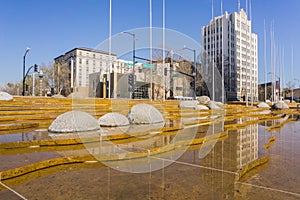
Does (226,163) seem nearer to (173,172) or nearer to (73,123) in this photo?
(173,172)

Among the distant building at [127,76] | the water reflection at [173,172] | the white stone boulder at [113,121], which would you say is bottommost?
the water reflection at [173,172]

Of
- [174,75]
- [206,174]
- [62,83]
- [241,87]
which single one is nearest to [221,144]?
[206,174]

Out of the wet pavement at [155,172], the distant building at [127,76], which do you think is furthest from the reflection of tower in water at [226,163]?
the distant building at [127,76]

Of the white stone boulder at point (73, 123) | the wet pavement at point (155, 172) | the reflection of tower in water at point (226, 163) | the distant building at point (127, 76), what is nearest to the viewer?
the wet pavement at point (155, 172)

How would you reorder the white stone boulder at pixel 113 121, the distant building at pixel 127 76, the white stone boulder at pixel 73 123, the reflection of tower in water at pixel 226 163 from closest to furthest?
the reflection of tower in water at pixel 226 163, the white stone boulder at pixel 73 123, the white stone boulder at pixel 113 121, the distant building at pixel 127 76

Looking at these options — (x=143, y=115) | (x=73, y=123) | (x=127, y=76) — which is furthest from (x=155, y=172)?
(x=127, y=76)

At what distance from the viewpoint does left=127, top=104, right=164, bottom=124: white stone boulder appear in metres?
7.89

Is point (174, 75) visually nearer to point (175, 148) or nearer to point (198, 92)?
point (175, 148)

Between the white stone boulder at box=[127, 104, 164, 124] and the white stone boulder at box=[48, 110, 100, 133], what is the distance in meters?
1.85

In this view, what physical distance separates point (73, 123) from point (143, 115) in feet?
8.62

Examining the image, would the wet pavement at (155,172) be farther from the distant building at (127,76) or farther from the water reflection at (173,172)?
the distant building at (127,76)

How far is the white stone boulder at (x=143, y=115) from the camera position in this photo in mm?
7891

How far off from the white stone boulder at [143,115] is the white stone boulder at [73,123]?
6.07ft

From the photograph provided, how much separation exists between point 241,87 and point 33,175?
245ft
